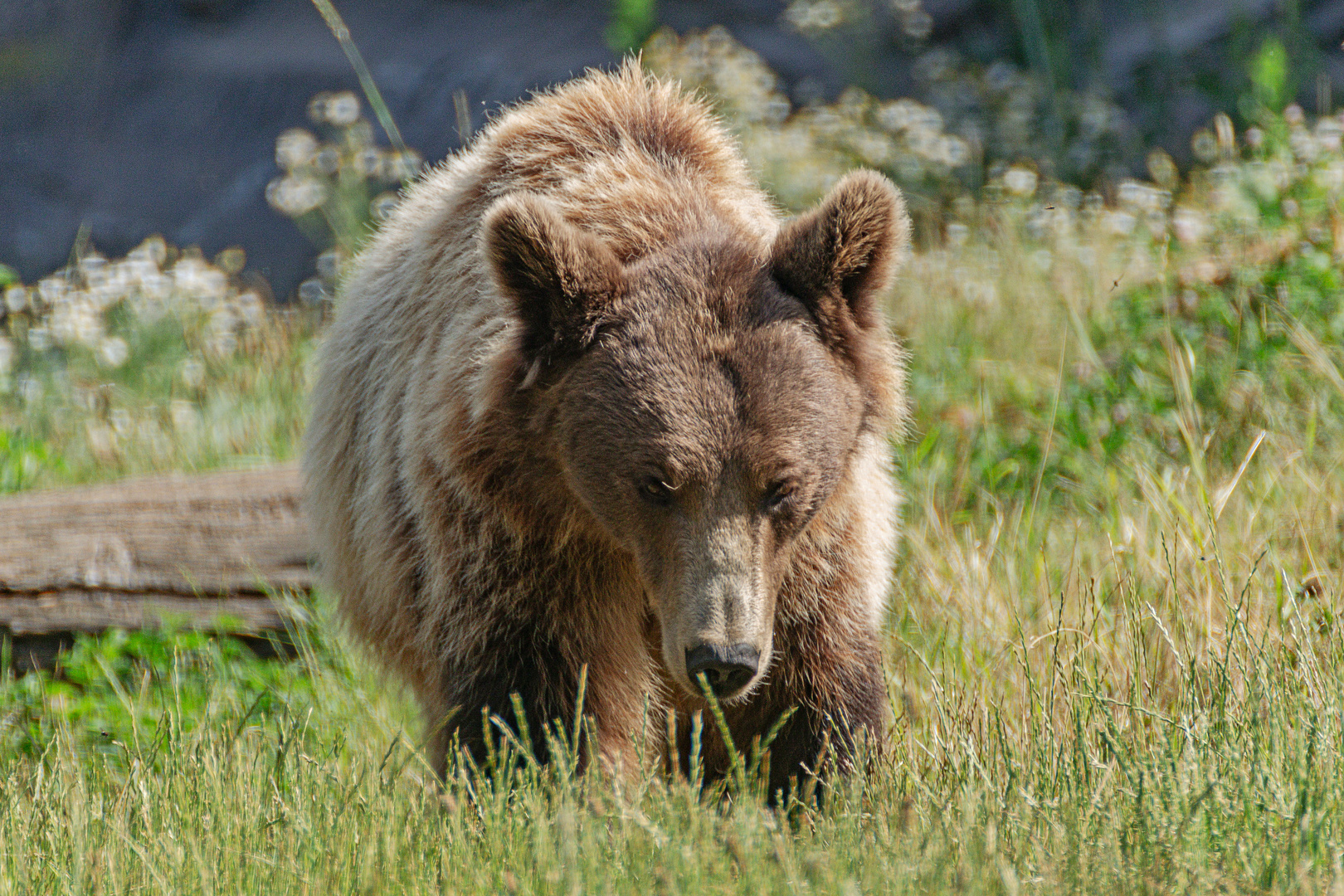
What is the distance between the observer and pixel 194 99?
34.4ft

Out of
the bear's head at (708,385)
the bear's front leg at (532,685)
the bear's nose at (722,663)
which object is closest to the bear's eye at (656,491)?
the bear's head at (708,385)

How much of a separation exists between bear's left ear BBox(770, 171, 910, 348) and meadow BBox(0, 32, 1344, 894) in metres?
1.13

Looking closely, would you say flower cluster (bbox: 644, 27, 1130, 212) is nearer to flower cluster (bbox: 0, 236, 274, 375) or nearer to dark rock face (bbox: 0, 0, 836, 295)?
dark rock face (bbox: 0, 0, 836, 295)

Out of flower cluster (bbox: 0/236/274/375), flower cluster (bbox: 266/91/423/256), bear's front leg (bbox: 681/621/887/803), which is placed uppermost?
flower cluster (bbox: 266/91/423/256)

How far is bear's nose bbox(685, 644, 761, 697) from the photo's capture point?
2865mm

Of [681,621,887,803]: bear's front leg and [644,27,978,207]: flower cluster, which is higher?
[644,27,978,207]: flower cluster

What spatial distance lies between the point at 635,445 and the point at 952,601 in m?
2.20

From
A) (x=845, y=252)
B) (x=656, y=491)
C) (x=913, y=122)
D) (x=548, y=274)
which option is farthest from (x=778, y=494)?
(x=913, y=122)

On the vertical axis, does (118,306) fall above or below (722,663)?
above

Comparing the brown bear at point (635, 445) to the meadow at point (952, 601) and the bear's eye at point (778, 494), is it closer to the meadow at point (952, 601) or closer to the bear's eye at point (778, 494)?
the bear's eye at point (778, 494)

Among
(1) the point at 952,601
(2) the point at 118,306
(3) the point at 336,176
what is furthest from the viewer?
(3) the point at 336,176

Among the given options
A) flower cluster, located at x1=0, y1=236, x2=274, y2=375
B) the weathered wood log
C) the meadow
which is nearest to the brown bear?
the meadow

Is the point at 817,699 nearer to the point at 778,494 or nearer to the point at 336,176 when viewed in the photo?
the point at 778,494

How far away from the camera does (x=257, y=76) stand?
10.6 metres
